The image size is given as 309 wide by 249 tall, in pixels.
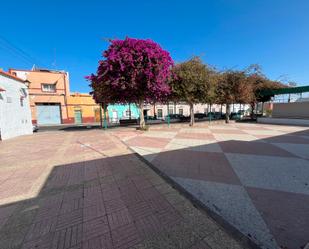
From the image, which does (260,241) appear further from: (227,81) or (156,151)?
(227,81)

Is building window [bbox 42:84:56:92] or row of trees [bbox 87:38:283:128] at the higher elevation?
building window [bbox 42:84:56:92]

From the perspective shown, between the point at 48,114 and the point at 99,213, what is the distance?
1096 inches

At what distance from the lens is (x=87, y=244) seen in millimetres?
1824

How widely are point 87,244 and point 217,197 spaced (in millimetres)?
2154

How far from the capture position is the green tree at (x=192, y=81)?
11.5 metres

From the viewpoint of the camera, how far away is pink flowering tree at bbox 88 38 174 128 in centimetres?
894

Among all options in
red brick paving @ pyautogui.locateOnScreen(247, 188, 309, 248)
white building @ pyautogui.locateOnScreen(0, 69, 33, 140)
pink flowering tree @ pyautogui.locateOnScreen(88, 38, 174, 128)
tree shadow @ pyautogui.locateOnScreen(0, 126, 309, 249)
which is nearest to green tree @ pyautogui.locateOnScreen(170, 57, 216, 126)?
pink flowering tree @ pyautogui.locateOnScreen(88, 38, 174, 128)

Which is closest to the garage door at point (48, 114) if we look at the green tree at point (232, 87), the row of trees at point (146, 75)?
the row of trees at point (146, 75)

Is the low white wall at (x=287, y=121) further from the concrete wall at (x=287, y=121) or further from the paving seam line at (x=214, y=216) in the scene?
the paving seam line at (x=214, y=216)

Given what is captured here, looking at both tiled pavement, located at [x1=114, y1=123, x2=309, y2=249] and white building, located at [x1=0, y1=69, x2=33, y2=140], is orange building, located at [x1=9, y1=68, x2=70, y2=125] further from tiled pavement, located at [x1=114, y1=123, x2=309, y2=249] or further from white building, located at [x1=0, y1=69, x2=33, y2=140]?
tiled pavement, located at [x1=114, y1=123, x2=309, y2=249]

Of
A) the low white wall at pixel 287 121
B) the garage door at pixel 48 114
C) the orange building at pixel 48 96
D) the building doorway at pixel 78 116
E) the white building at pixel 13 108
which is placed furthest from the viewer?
the building doorway at pixel 78 116

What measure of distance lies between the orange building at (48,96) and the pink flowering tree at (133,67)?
19054mm

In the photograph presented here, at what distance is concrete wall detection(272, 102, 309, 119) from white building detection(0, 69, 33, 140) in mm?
25443

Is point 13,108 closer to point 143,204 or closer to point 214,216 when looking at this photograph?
point 143,204
